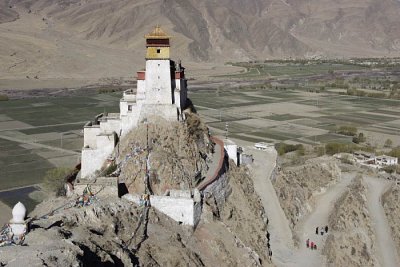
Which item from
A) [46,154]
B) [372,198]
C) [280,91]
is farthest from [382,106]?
[46,154]

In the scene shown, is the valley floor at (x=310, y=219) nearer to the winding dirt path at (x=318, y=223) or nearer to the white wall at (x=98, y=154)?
the winding dirt path at (x=318, y=223)

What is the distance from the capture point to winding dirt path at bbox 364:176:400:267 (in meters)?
40.2

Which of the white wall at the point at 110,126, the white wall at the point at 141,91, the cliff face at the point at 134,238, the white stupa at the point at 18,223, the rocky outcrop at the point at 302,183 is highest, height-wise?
the white wall at the point at 141,91

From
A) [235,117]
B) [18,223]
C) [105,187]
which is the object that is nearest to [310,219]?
[105,187]

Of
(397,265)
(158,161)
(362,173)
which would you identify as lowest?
(397,265)

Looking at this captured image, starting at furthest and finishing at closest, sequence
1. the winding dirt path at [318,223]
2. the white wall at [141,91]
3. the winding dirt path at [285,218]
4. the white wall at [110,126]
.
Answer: the white wall at [110,126], the white wall at [141,91], the winding dirt path at [318,223], the winding dirt path at [285,218]

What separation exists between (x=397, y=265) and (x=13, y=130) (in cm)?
5736

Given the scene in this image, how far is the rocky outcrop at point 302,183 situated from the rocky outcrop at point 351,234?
2552 mm

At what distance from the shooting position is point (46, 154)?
6209 cm

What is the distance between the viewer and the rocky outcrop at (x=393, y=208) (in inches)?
1731

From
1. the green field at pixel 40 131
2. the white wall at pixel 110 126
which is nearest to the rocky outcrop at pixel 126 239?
the white wall at pixel 110 126

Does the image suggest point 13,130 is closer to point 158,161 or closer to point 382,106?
point 158,161

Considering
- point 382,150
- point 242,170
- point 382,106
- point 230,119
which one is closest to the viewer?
point 242,170

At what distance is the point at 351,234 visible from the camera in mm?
40875
